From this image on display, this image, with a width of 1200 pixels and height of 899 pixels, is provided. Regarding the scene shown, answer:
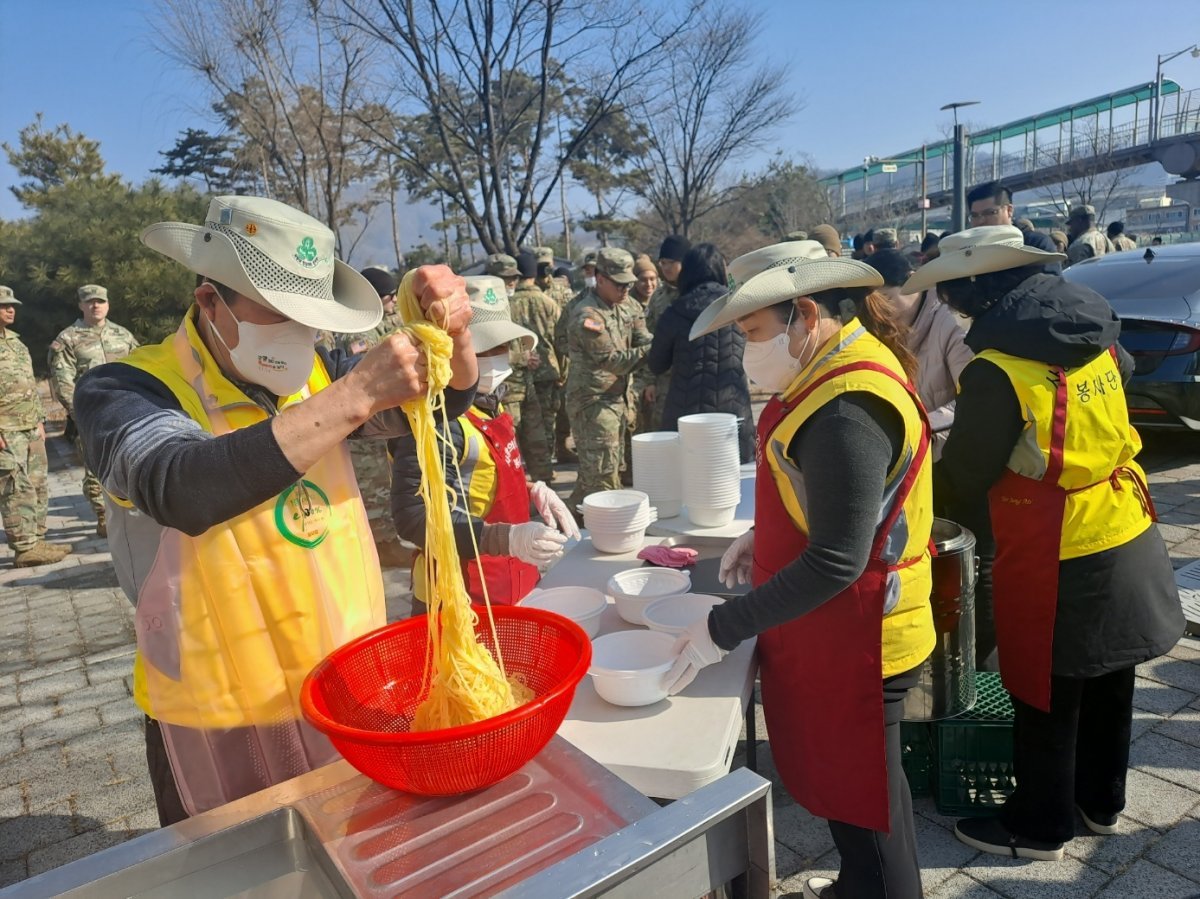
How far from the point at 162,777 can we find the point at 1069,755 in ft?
8.97

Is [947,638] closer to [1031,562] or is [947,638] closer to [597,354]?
[1031,562]

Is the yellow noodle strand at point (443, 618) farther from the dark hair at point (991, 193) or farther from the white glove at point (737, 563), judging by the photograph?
the dark hair at point (991, 193)

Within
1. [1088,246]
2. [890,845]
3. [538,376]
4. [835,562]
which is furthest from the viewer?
[1088,246]

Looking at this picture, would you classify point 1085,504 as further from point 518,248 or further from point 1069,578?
point 518,248

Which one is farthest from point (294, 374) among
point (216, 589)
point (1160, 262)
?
point (1160, 262)

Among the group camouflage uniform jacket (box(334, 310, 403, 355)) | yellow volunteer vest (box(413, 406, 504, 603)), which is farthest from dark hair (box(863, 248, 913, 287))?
camouflage uniform jacket (box(334, 310, 403, 355))

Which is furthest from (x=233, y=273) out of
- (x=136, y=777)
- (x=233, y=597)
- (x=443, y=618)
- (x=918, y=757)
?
(x=136, y=777)

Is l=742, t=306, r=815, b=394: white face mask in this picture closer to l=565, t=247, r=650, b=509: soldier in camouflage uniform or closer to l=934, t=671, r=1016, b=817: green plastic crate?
l=934, t=671, r=1016, b=817: green plastic crate

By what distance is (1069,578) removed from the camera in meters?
2.59

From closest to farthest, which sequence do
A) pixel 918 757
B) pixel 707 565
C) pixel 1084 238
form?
pixel 707 565, pixel 918 757, pixel 1084 238

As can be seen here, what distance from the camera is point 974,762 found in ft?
10.0

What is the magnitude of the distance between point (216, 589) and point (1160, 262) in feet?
29.1

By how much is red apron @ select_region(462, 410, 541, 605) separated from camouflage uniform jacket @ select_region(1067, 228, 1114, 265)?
998 cm

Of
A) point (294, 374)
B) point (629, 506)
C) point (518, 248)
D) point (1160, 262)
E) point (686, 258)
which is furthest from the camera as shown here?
point (518, 248)
